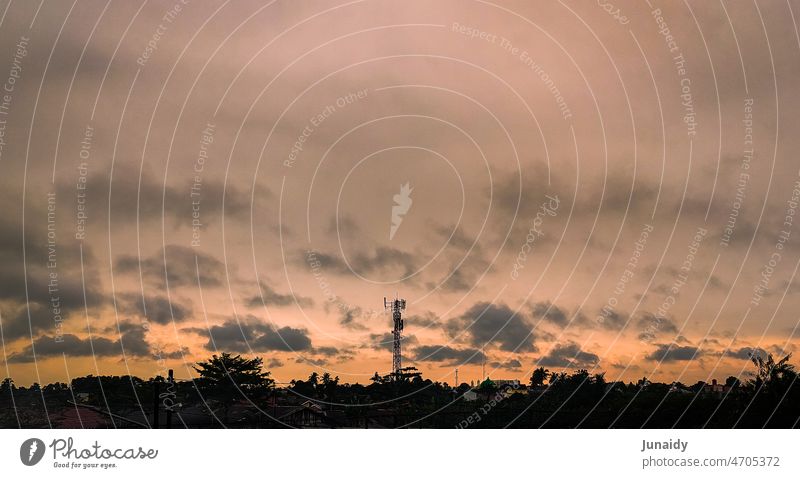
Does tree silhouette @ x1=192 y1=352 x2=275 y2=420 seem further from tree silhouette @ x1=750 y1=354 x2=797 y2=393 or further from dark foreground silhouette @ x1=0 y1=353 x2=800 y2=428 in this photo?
tree silhouette @ x1=750 y1=354 x2=797 y2=393
